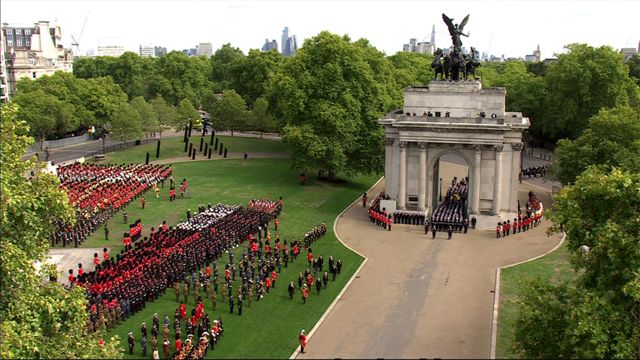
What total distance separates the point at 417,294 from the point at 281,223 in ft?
55.1

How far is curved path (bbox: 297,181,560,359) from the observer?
26875mm

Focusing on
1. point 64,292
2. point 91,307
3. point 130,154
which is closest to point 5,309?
point 64,292

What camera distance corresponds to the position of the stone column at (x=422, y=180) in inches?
1923

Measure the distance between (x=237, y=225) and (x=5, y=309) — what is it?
2411cm

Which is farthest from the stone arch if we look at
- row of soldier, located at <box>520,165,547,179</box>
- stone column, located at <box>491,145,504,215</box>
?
row of soldier, located at <box>520,165,547,179</box>

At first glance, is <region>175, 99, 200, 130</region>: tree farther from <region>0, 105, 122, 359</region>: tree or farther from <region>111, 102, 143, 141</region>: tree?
<region>0, 105, 122, 359</region>: tree

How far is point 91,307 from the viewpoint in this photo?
28.8 meters

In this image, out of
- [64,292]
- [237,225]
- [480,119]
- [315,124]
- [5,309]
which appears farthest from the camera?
[315,124]

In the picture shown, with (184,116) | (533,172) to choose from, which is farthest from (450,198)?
(184,116)

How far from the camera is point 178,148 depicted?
79.5 metres

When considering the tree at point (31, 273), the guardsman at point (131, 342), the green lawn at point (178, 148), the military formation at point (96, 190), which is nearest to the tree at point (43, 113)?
the green lawn at point (178, 148)

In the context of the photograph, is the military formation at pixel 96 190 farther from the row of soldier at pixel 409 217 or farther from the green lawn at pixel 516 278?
the green lawn at pixel 516 278

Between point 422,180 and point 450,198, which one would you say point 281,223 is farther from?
point 450,198

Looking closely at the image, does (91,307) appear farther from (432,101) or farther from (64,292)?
(432,101)
